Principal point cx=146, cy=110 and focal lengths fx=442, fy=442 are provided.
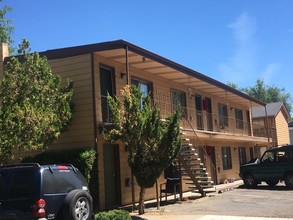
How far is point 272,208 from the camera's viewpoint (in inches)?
583

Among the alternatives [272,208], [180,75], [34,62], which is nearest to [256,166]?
[180,75]

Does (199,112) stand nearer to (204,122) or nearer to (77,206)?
(204,122)

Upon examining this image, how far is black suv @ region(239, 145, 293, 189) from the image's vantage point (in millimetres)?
22031

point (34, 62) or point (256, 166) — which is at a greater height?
point (34, 62)

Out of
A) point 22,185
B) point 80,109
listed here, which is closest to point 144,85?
point 80,109

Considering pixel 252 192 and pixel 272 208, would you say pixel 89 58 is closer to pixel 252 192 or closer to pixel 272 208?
pixel 272 208

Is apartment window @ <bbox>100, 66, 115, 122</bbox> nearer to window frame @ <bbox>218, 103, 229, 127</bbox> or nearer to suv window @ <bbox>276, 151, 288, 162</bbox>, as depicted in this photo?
suv window @ <bbox>276, 151, 288, 162</bbox>

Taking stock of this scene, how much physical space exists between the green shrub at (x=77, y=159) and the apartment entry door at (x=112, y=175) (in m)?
1.48

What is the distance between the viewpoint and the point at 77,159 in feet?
48.6

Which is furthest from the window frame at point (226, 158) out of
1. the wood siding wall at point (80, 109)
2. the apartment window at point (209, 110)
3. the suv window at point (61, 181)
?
the suv window at point (61, 181)

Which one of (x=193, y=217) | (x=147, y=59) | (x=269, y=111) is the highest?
(x=269, y=111)

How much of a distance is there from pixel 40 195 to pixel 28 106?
3.93 m

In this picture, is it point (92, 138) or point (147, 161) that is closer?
point (147, 161)

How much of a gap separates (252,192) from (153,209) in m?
7.02
